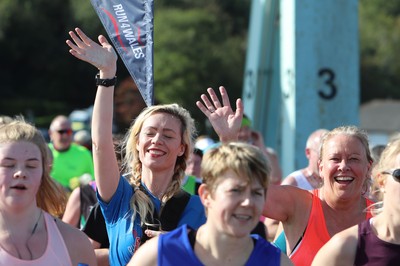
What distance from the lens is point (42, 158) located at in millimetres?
4117

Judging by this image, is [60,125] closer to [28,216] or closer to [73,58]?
[28,216]

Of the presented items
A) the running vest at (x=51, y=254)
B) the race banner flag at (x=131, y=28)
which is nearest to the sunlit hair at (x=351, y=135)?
the race banner flag at (x=131, y=28)

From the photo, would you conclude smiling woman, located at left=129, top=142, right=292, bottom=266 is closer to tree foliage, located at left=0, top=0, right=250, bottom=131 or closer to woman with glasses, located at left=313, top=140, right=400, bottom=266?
woman with glasses, located at left=313, top=140, right=400, bottom=266

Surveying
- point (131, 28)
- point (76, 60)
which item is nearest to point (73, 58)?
point (76, 60)

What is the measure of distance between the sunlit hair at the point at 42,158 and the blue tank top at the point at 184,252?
797 millimetres

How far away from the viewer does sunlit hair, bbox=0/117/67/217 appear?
13.4 ft

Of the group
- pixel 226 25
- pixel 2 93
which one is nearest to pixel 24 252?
pixel 2 93

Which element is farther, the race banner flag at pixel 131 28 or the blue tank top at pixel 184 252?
the race banner flag at pixel 131 28

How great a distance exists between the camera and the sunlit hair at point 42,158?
161 inches

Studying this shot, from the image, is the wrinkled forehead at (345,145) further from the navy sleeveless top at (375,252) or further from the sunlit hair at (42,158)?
the sunlit hair at (42,158)

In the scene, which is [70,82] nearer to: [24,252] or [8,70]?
[8,70]

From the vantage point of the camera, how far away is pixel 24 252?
3961 millimetres

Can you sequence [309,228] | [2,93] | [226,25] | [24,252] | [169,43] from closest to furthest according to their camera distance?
[24,252] → [309,228] → [2,93] → [169,43] → [226,25]

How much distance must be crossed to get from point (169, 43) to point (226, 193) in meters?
55.5
